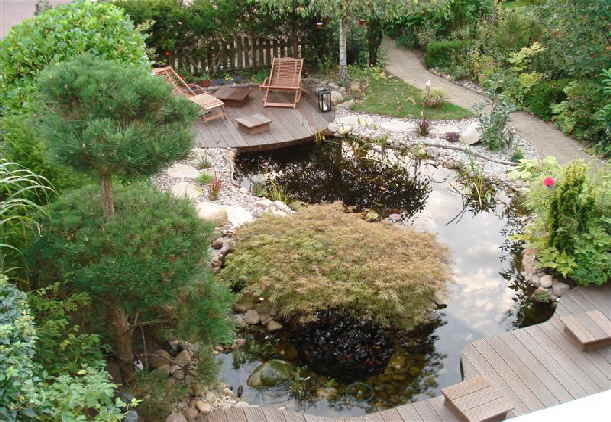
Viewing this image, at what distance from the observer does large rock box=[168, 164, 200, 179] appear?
955 centimetres

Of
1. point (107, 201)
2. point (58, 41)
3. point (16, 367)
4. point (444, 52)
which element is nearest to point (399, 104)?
point (444, 52)

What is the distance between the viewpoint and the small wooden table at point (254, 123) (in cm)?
1085

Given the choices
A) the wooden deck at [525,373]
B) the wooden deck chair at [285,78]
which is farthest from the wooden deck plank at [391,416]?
the wooden deck chair at [285,78]

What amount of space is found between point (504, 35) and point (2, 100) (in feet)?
31.4

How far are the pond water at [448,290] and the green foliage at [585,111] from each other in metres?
2.25

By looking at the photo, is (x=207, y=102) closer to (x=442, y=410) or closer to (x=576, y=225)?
(x=576, y=225)

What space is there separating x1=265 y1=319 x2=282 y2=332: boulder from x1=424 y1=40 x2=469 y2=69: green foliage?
8.72m

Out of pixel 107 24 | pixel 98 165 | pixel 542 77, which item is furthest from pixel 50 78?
pixel 542 77

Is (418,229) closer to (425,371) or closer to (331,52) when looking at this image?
(425,371)

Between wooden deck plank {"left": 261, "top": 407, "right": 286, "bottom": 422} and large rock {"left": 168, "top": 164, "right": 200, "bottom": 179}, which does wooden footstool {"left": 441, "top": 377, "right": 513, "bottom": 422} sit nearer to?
wooden deck plank {"left": 261, "top": 407, "right": 286, "bottom": 422}

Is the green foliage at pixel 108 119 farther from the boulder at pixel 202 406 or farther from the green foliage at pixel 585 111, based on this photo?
the green foliage at pixel 585 111

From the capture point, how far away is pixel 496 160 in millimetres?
Result: 10047

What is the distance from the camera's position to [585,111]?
34.2ft

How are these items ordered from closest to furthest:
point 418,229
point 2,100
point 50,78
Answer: point 50,78 < point 2,100 < point 418,229
